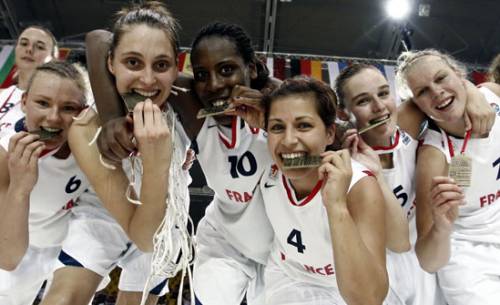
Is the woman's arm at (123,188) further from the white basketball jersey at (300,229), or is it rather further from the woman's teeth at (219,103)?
the white basketball jersey at (300,229)

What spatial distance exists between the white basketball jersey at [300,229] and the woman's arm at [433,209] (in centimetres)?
37

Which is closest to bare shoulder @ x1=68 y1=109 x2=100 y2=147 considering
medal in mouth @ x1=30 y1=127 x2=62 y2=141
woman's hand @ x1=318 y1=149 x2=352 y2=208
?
medal in mouth @ x1=30 y1=127 x2=62 y2=141

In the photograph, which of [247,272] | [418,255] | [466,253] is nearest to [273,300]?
[247,272]

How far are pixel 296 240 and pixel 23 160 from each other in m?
1.18

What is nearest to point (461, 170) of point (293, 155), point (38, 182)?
point (293, 155)

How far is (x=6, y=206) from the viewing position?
2176 mm

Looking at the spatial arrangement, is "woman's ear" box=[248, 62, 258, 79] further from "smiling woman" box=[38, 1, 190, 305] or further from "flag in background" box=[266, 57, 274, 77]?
"flag in background" box=[266, 57, 274, 77]

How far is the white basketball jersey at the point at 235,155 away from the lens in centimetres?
242

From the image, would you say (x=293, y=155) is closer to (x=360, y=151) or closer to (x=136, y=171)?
(x=360, y=151)

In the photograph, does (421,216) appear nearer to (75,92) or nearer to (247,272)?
(247,272)

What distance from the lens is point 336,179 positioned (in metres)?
1.82

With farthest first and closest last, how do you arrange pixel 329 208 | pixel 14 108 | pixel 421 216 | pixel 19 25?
1. pixel 19 25
2. pixel 14 108
3. pixel 421 216
4. pixel 329 208

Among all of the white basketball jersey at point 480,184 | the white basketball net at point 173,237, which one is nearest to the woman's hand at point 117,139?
the white basketball net at point 173,237

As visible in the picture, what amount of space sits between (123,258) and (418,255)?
1.44m
